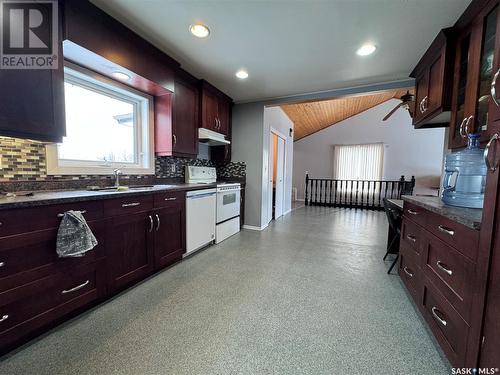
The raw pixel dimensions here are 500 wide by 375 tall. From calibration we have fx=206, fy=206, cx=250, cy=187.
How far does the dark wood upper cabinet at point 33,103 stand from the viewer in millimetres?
1275

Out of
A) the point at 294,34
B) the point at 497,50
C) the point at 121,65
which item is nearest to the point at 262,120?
the point at 294,34

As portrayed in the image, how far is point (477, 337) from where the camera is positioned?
92cm

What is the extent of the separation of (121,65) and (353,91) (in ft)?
→ 9.83

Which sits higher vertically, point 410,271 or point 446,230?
point 446,230

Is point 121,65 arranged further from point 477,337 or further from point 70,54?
point 477,337

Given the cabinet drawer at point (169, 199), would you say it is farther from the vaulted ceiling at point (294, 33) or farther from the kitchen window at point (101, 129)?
the vaulted ceiling at point (294, 33)

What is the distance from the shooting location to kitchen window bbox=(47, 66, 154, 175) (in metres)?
1.89

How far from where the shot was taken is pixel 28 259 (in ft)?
3.91

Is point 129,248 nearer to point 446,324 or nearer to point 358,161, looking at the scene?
point 446,324

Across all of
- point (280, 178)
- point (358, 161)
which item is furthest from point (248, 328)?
point (358, 161)

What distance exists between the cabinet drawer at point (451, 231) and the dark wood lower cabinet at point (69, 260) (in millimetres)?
2217

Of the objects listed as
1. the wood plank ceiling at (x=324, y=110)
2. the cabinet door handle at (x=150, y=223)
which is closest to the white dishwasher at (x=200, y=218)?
the cabinet door handle at (x=150, y=223)

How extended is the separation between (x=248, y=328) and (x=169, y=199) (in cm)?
141

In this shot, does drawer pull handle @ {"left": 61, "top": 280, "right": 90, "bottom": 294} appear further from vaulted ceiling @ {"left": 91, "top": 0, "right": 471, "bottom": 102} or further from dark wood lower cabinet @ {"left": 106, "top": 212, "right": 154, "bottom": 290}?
vaulted ceiling @ {"left": 91, "top": 0, "right": 471, "bottom": 102}
